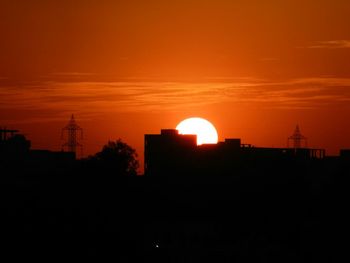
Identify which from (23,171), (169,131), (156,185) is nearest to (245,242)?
(156,185)

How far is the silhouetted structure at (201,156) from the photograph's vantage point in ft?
408

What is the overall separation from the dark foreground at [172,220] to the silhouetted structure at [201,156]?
22.4 m

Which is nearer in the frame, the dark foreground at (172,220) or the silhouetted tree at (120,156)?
the dark foreground at (172,220)

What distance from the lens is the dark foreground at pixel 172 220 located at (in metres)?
47.7

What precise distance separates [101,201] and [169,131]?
73.0 meters

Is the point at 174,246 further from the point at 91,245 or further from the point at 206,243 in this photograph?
the point at 91,245

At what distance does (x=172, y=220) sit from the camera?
2837 inches

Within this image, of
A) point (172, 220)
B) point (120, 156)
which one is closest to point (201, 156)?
point (120, 156)

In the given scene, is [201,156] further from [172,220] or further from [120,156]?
[172,220]

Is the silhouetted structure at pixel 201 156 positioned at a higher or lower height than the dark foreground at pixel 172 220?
higher

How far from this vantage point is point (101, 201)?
201ft

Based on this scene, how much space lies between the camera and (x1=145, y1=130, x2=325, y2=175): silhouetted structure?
4894 inches

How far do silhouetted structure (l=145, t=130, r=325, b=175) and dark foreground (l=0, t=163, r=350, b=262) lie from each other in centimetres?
2241

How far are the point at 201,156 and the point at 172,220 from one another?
57.1 m
